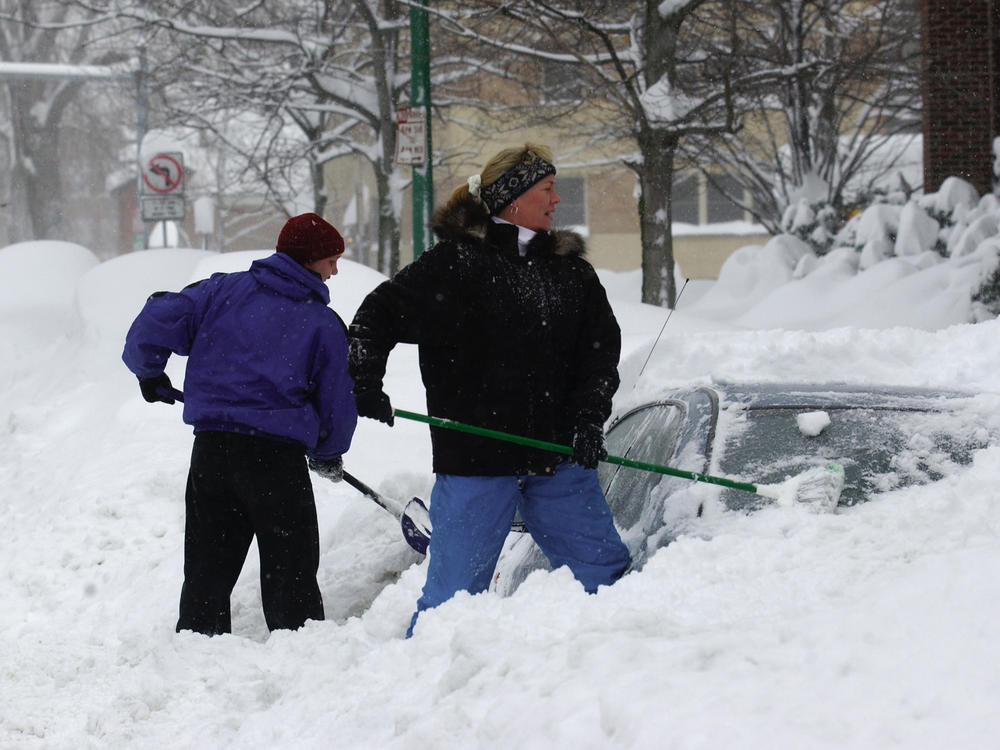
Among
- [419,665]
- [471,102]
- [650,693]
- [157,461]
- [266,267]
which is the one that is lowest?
[157,461]

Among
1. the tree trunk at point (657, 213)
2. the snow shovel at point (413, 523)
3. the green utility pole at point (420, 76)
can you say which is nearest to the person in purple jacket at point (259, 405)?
the snow shovel at point (413, 523)

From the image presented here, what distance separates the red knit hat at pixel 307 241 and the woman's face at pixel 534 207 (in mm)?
894

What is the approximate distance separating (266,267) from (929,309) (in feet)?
30.3

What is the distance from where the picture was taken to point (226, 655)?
12.4 feet

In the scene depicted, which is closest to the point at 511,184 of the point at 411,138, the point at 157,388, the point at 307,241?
the point at 307,241

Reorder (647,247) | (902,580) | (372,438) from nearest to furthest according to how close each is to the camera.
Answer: (902,580) < (372,438) < (647,247)

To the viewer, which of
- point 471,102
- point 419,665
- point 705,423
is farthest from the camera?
point 471,102

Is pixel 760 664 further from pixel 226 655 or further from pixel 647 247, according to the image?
pixel 647 247

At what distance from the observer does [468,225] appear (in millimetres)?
3676

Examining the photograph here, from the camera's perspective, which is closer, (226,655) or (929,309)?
(226,655)

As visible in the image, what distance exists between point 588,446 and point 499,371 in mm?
336

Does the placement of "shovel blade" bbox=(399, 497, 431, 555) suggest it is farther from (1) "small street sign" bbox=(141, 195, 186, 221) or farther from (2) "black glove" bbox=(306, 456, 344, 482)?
(1) "small street sign" bbox=(141, 195, 186, 221)

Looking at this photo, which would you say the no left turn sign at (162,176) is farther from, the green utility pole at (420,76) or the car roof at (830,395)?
the car roof at (830,395)

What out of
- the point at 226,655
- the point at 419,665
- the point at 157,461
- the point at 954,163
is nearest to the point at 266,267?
the point at 226,655
